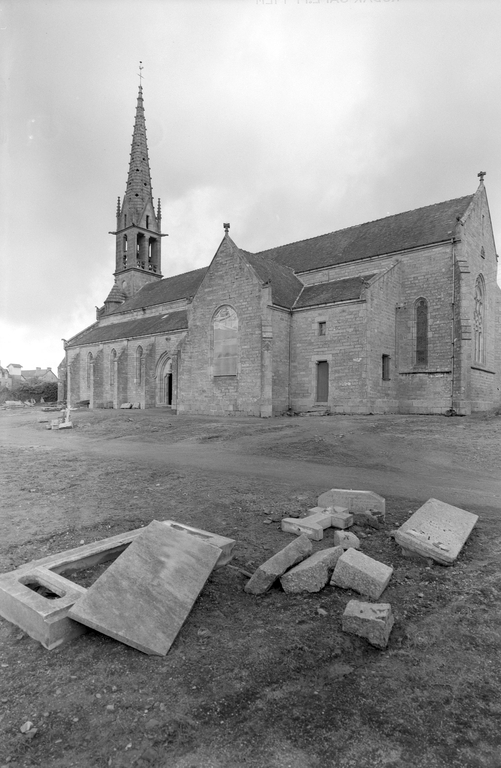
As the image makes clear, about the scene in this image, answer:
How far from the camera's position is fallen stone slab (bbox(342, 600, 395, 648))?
3598mm

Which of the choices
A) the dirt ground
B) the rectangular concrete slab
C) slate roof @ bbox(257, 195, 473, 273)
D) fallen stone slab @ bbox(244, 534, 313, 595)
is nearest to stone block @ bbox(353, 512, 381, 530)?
the dirt ground

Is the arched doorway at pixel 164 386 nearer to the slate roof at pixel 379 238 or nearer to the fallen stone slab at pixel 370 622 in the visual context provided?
the slate roof at pixel 379 238

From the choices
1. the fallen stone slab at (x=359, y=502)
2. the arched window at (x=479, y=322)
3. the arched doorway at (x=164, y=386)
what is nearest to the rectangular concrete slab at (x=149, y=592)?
the fallen stone slab at (x=359, y=502)

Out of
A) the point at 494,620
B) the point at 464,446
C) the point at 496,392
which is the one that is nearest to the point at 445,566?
the point at 494,620

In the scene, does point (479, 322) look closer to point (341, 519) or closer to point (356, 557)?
point (341, 519)

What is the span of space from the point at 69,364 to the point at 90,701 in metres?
46.8

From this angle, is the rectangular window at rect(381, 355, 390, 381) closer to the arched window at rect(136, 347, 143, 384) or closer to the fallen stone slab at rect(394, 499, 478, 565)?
the fallen stone slab at rect(394, 499, 478, 565)

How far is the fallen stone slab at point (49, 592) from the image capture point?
11.6ft

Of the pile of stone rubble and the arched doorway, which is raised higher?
the arched doorway

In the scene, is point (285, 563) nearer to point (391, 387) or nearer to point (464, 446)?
point (464, 446)

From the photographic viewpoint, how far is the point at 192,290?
38.2 meters

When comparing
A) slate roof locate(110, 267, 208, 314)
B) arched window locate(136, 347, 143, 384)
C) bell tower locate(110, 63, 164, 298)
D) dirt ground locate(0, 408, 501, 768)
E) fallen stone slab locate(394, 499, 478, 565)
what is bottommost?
dirt ground locate(0, 408, 501, 768)

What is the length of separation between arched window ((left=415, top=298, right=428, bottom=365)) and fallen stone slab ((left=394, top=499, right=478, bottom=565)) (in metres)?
19.7

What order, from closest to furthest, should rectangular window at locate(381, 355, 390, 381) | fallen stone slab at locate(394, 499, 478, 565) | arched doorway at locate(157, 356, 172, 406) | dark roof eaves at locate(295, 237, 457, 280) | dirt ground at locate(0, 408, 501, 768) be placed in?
1. dirt ground at locate(0, 408, 501, 768)
2. fallen stone slab at locate(394, 499, 478, 565)
3. dark roof eaves at locate(295, 237, 457, 280)
4. rectangular window at locate(381, 355, 390, 381)
5. arched doorway at locate(157, 356, 172, 406)
